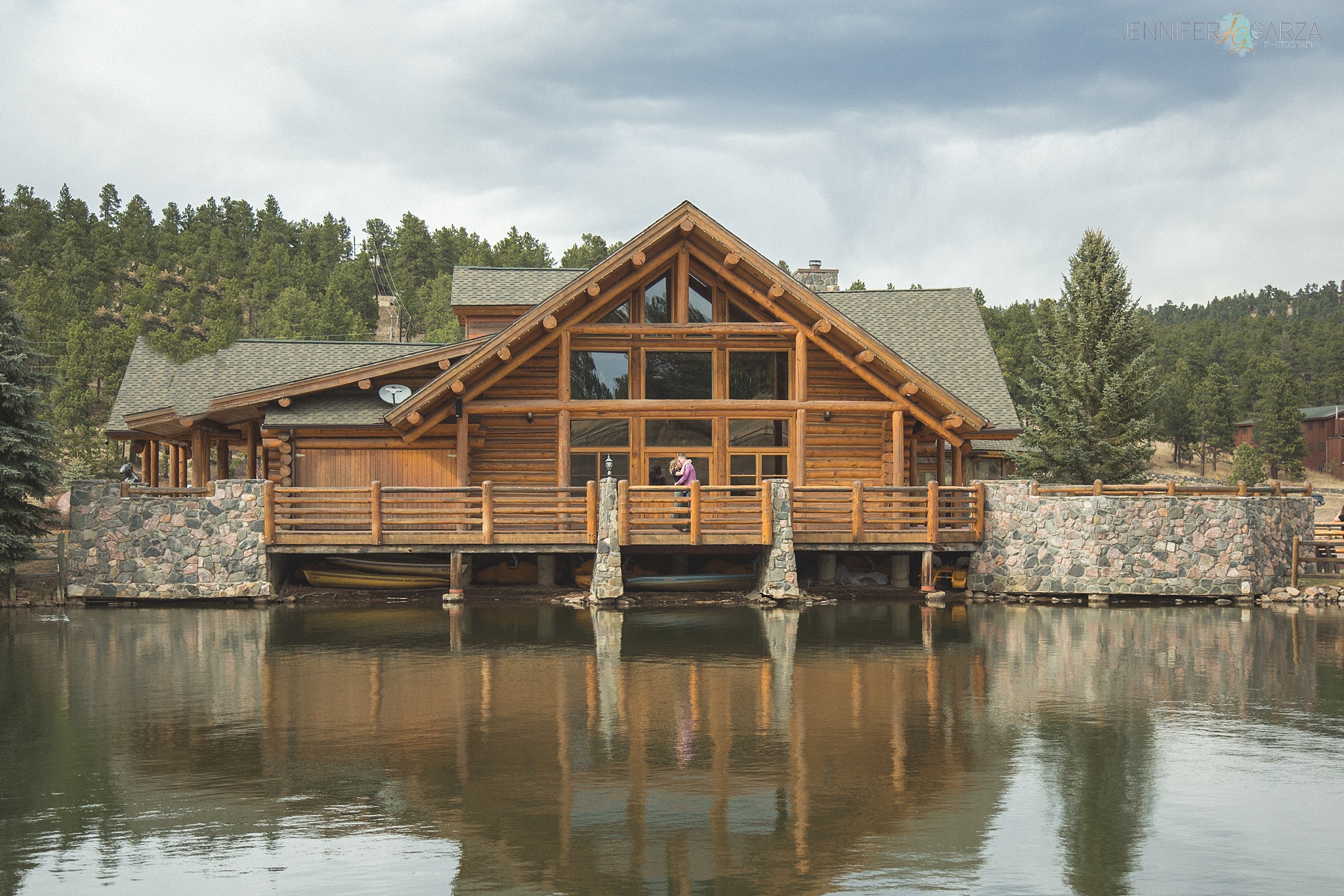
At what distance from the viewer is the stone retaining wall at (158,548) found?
814 inches

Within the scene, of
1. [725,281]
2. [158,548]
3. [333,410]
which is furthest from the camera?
[333,410]

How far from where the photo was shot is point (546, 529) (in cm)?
2217

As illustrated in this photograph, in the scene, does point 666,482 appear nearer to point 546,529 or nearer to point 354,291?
point 546,529

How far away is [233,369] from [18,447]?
708cm

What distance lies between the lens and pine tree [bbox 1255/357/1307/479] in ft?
247

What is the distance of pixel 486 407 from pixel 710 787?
15074 mm

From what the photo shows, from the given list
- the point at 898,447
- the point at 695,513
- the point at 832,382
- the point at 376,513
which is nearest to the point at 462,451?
the point at 376,513

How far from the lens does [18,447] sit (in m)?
20.6

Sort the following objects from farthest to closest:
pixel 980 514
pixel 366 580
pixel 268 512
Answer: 1. pixel 366 580
2. pixel 980 514
3. pixel 268 512

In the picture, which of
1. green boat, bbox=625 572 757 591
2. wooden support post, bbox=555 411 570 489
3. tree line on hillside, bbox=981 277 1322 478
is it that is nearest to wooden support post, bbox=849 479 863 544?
green boat, bbox=625 572 757 591

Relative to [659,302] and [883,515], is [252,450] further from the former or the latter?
[883,515]

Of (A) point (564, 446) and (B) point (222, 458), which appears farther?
(B) point (222, 458)

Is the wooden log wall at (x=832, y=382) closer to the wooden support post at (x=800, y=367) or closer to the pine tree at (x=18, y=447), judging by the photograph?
the wooden support post at (x=800, y=367)

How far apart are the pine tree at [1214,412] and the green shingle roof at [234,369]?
64525 mm
